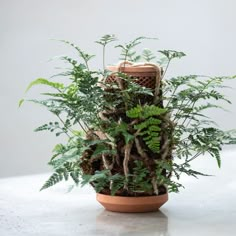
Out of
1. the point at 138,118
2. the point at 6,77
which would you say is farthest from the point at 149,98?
the point at 6,77

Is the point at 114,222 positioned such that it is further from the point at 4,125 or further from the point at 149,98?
the point at 4,125

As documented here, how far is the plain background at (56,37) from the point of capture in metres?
4.59

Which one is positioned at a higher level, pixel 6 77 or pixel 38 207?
pixel 6 77

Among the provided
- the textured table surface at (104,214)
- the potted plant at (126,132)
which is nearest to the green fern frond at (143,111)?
the potted plant at (126,132)

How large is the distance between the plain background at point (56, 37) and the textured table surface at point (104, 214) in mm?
871

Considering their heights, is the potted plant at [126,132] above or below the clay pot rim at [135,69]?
below

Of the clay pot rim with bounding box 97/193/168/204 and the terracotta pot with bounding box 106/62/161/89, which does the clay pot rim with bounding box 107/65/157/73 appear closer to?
the terracotta pot with bounding box 106/62/161/89

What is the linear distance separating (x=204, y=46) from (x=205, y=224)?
2522 mm

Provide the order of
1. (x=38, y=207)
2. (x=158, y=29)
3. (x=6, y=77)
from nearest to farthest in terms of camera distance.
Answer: (x=38, y=207) → (x=6, y=77) → (x=158, y=29)

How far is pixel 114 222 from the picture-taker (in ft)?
9.64

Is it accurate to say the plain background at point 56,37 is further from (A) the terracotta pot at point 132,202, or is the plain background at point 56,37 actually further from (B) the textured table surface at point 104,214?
(A) the terracotta pot at point 132,202

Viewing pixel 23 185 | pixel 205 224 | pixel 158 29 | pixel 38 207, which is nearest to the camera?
pixel 205 224

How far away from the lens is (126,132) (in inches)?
114

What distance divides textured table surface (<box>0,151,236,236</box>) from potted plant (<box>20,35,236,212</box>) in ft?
0.35
